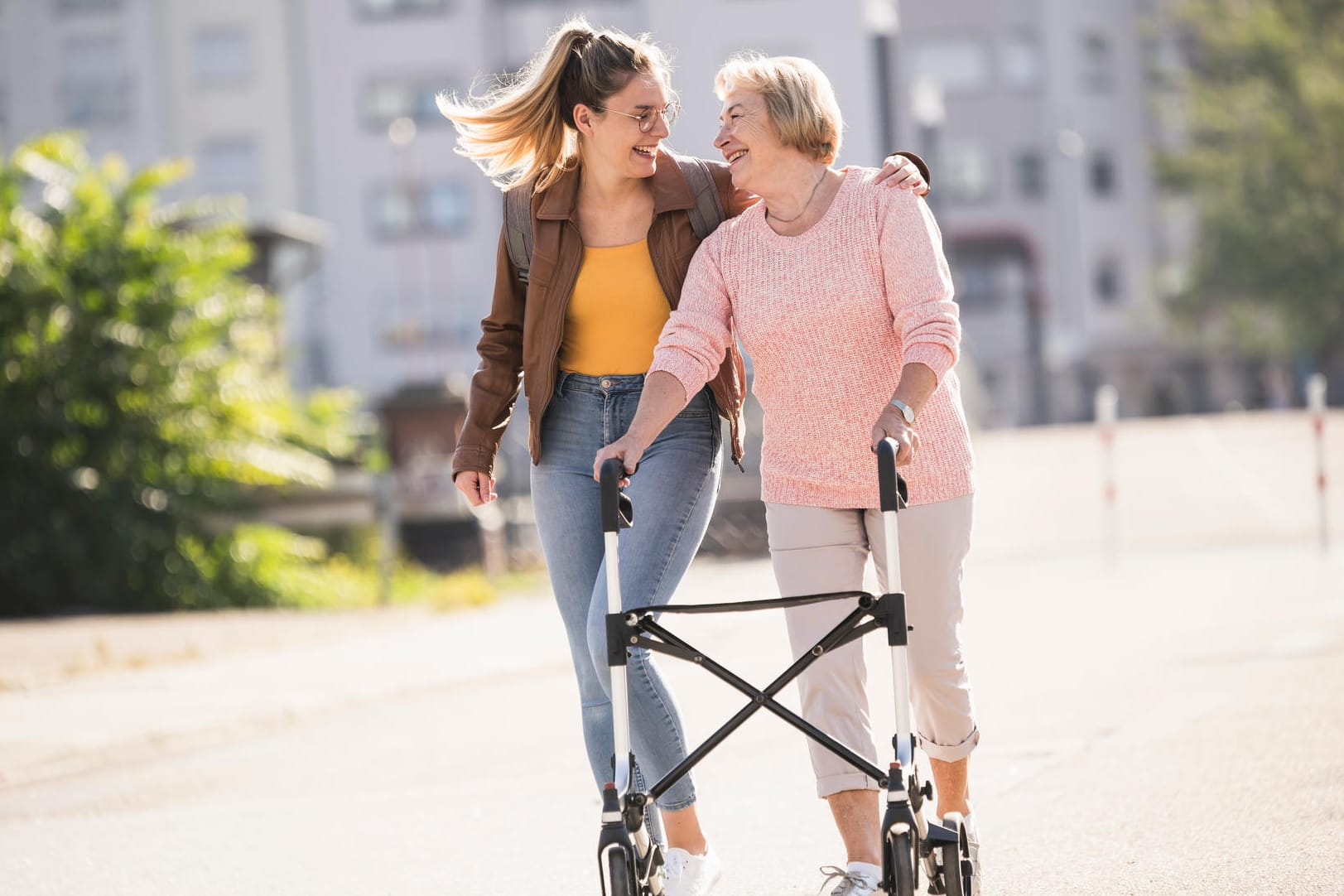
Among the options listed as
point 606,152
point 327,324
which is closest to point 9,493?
point 606,152

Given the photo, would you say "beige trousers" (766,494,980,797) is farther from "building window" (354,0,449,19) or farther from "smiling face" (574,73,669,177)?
"building window" (354,0,449,19)

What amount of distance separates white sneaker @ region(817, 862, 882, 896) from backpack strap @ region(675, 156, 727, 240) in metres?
1.55

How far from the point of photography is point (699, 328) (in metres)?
4.33

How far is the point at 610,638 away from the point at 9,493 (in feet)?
41.0

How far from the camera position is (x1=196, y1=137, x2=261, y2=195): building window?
166ft

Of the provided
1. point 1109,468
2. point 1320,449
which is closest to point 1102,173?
point 1320,449

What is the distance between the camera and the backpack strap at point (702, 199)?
4605mm

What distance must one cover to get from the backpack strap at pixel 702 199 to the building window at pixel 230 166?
47.3 m

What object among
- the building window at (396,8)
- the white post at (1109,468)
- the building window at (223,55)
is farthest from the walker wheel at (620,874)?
the building window at (223,55)

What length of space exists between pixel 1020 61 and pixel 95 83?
28251 millimetres

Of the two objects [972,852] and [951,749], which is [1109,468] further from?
[972,852]

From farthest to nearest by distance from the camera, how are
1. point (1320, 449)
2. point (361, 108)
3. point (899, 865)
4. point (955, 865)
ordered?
point (361, 108) → point (1320, 449) → point (955, 865) → point (899, 865)

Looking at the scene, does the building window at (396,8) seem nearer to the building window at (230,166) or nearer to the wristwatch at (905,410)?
the building window at (230,166)

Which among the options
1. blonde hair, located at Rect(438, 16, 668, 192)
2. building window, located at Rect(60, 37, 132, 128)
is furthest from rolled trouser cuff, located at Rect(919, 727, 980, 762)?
building window, located at Rect(60, 37, 132, 128)
